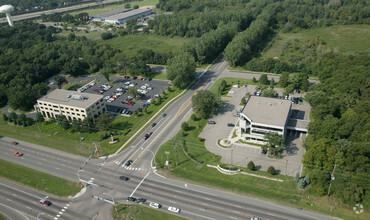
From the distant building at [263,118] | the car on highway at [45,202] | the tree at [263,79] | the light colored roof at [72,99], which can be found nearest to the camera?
the car on highway at [45,202]

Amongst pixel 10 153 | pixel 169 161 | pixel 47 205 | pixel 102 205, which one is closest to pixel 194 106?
pixel 169 161

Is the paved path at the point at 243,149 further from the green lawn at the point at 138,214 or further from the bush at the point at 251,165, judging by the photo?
the green lawn at the point at 138,214

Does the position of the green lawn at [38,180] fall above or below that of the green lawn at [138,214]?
above

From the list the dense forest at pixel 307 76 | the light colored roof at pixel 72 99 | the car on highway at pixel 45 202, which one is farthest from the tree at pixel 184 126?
the car on highway at pixel 45 202

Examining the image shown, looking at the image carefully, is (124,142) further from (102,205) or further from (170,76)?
(170,76)

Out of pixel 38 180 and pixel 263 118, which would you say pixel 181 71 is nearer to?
pixel 263 118

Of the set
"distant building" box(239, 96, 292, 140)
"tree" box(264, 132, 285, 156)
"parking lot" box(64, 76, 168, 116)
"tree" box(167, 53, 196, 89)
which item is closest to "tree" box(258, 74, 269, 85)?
"distant building" box(239, 96, 292, 140)
